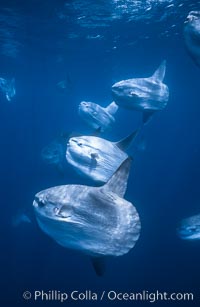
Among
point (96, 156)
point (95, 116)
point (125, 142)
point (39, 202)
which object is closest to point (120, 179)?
point (39, 202)

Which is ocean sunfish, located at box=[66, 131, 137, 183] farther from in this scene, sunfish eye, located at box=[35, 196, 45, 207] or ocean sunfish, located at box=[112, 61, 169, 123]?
ocean sunfish, located at box=[112, 61, 169, 123]

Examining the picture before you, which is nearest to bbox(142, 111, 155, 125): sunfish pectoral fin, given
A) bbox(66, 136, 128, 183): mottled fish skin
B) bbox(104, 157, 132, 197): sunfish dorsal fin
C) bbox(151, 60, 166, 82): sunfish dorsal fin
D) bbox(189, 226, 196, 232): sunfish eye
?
bbox(151, 60, 166, 82): sunfish dorsal fin

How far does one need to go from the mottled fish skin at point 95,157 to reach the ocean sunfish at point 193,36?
1.98 m

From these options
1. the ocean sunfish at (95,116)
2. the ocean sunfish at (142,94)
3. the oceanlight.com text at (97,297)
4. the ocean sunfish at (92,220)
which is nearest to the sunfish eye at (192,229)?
the ocean sunfish at (142,94)

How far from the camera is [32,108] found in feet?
248

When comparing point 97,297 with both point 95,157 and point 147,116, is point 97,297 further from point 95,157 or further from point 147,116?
point 95,157

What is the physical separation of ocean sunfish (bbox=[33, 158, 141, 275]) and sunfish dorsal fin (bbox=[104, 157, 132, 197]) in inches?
2.5

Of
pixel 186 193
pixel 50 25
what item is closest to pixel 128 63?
pixel 50 25

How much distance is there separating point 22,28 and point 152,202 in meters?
14.7

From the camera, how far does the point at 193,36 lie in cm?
421

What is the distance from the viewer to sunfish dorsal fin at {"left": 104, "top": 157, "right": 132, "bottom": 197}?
11.3ft

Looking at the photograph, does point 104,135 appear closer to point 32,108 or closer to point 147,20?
point 147,20


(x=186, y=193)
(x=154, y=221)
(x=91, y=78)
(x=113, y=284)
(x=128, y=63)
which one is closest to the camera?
(x=113, y=284)

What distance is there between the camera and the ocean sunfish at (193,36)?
4.17m
